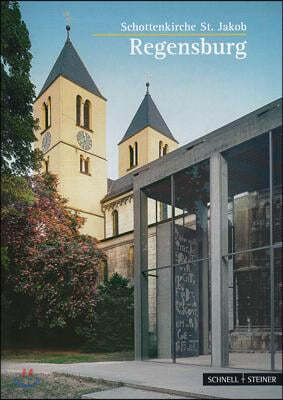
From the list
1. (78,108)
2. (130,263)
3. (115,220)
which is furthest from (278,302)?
(78,108)

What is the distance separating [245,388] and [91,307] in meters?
13.2

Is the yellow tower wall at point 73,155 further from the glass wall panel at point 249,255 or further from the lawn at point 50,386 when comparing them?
the lawn at point 50,386

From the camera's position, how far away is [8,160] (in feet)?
49.0

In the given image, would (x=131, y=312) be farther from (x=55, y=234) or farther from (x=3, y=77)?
(x=3, y=77)

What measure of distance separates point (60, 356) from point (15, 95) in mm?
10256

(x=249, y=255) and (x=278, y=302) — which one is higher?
(x=249, y=255)

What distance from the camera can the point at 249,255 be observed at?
13328 millimetres

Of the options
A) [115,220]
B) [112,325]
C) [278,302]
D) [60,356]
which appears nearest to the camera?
[278,302]

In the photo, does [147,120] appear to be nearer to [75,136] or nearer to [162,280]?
[75,136]

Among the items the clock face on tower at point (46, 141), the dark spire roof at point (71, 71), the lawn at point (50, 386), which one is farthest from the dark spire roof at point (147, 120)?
the lawn at point (50, 386)

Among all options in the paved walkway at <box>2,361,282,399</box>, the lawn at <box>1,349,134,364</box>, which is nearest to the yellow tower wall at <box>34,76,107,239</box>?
the lawn at <box>1,349,134,364</box>

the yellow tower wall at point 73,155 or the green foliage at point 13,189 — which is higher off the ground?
the yellow tower wall at point 73,155

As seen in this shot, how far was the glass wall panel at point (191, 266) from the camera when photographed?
49.4ft

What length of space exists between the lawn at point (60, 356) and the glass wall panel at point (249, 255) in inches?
222
